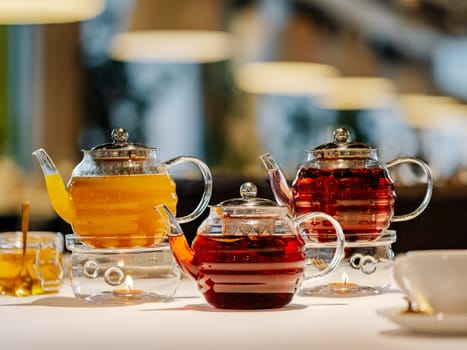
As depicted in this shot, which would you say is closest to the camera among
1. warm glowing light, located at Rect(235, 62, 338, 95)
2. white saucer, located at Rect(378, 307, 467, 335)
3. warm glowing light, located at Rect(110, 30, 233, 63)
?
white saucer, located at Rect(378, 307, 467, 335)

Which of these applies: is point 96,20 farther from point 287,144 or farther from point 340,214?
point 340,214

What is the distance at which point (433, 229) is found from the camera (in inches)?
179

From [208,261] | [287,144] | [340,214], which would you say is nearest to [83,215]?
[208,261]

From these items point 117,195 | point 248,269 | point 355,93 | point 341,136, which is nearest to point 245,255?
point 248,269

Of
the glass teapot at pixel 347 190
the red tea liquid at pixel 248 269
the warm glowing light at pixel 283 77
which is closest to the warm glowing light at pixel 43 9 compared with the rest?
the glass teapot at pixel 347 190

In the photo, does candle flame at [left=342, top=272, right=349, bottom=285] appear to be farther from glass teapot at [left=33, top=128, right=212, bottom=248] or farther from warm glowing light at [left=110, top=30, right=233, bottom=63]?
warm glowing light at [left=110, top=30, right=233, bottom=63]

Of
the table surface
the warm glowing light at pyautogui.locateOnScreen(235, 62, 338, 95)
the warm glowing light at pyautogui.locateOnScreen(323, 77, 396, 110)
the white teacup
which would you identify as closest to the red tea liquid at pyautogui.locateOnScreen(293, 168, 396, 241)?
the table surface

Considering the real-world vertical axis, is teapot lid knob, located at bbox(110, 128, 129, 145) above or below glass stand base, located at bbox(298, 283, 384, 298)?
above

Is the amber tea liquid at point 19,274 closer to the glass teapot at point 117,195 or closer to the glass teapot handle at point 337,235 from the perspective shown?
the glass teapot at point 117,195

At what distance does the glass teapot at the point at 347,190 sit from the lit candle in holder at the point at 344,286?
64 mm

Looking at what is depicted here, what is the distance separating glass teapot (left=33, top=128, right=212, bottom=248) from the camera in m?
1.59

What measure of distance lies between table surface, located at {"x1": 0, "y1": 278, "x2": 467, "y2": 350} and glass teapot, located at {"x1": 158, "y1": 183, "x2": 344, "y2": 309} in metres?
0.02

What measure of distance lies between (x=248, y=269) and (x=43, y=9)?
7.20ft

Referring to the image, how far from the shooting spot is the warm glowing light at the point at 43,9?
343cm
